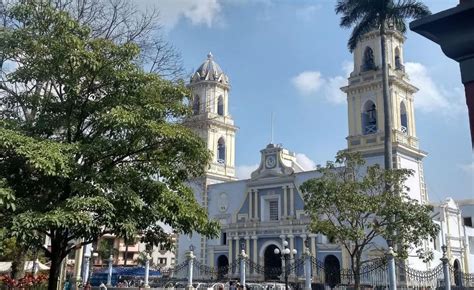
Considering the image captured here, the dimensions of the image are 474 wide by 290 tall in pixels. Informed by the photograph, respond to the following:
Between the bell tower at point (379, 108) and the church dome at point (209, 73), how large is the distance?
11.8 metres

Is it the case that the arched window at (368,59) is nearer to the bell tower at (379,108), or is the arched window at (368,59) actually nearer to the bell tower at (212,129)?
the bell tower at (379,108)

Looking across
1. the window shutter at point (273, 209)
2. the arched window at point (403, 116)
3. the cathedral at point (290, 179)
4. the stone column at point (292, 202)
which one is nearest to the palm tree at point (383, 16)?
the cathedral at point (290, 179)

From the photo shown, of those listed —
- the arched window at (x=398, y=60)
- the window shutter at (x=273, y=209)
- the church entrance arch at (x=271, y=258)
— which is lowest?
the church entrance arch at (x=271, y=258)

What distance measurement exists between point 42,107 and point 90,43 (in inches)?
59.1

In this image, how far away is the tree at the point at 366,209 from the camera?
16.8 m

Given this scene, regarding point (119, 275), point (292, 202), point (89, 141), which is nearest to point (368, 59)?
point (292, 202)

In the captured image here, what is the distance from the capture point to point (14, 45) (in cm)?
909

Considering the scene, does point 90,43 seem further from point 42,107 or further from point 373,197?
point 373,197

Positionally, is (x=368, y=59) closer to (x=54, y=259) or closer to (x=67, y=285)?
(x=67, y=285)

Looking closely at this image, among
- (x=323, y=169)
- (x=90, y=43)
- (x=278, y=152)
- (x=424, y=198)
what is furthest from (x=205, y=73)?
(x=90, y=43)

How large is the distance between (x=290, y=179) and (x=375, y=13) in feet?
48.1

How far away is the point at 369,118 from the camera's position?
3172 centimetres

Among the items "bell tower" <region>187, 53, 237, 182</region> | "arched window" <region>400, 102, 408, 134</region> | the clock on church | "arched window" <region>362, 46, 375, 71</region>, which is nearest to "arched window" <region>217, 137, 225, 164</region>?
"bell tower" <region>187, 53, 237, 182</region>

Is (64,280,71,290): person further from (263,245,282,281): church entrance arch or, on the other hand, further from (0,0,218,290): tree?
(263,245,282,281): church entrance arch
